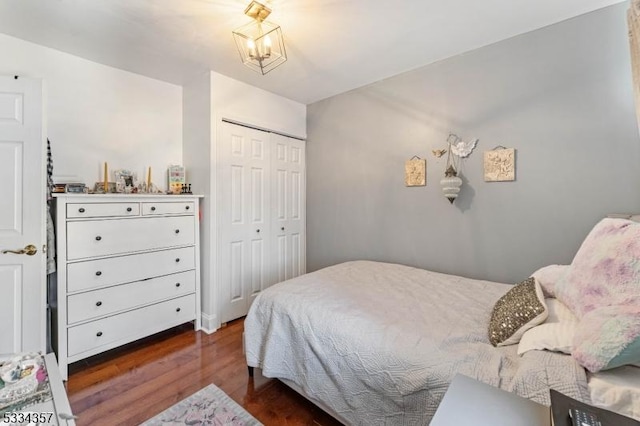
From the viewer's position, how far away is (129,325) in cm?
223

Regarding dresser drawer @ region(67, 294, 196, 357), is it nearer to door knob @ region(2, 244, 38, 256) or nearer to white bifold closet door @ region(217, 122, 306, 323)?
white bifold closet door @ region(217, 122, 306, 323)

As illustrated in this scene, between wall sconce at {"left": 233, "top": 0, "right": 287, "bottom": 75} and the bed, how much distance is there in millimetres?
1556

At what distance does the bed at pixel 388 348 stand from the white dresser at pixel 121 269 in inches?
43.3

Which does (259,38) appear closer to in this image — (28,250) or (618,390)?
(28,250)

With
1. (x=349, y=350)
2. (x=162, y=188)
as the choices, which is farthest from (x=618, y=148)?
(x=162, y=188)

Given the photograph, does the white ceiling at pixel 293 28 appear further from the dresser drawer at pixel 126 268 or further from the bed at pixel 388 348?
the bed at pixel 388 348

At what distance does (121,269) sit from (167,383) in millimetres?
936

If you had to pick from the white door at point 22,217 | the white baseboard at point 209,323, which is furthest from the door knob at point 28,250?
the white baseboard at point 209,323

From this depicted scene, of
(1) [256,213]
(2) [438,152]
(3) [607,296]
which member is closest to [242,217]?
(1) [256,213]

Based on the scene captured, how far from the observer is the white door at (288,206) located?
A: 3.23 metres

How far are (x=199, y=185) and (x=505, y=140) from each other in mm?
2705

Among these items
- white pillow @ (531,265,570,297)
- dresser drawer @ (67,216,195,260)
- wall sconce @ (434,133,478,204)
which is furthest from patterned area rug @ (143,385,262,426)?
wall sconce @ (434,133,478,204)

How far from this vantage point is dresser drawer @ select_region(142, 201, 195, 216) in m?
2.32

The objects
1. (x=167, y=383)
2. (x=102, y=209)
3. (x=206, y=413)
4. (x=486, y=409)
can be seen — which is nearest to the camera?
(x=486, y=409)
